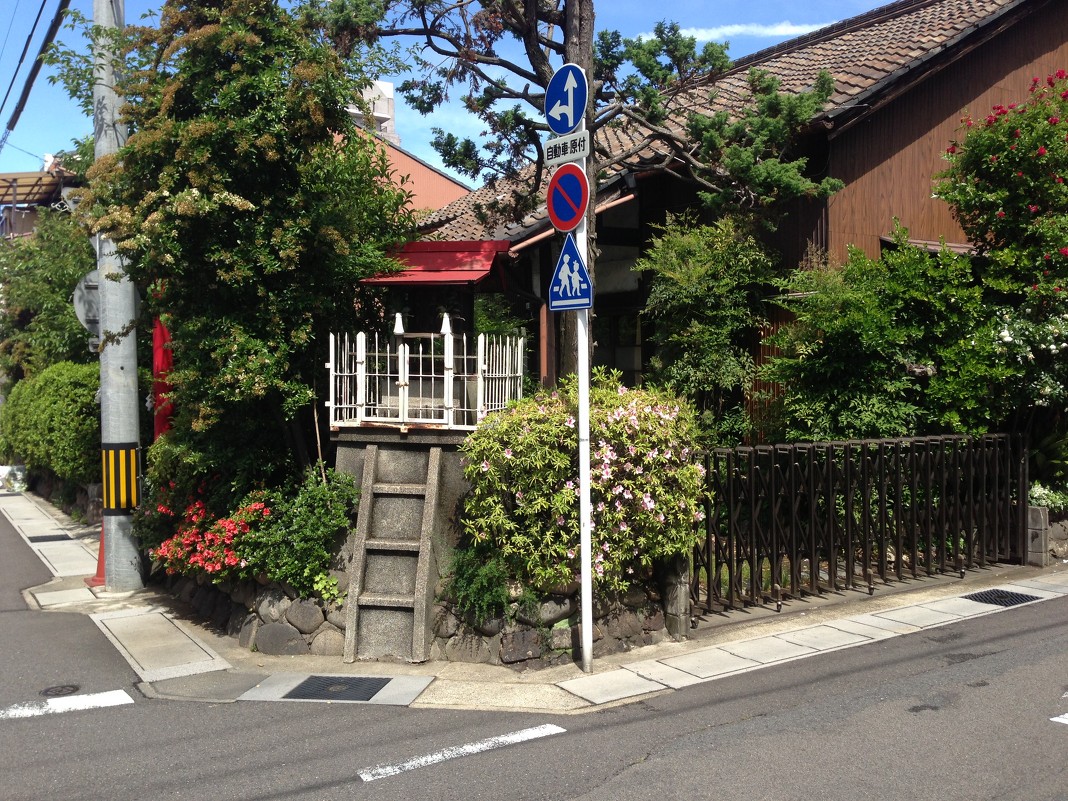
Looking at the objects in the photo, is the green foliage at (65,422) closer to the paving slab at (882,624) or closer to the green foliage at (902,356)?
the green foliage at (902,356)

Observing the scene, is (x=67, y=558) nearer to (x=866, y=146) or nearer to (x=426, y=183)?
(x=866, y=146)

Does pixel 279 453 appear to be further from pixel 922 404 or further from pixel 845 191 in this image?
pixel 845 191

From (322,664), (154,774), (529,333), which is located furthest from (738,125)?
(154,774)

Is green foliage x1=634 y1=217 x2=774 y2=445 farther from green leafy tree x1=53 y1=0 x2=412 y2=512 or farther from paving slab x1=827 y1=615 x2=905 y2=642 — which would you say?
green leafy tree x1=53 y1=0 x2=412 y2=512

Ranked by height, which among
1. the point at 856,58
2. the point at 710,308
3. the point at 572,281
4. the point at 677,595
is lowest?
the point at 677,595

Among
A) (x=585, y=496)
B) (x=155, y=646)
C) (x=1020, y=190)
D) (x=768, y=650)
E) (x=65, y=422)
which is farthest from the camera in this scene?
(x=65, y=422)

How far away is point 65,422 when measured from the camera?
599 inches

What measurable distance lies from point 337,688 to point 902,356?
23.8ft

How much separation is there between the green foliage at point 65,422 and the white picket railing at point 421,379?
8.79m

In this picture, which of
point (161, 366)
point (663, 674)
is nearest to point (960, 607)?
point (663, 674)

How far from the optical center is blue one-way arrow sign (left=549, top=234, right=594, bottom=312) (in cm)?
640

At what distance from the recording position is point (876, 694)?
5.83 metres

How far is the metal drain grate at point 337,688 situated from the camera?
6.09m

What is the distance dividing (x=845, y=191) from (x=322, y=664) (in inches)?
362
